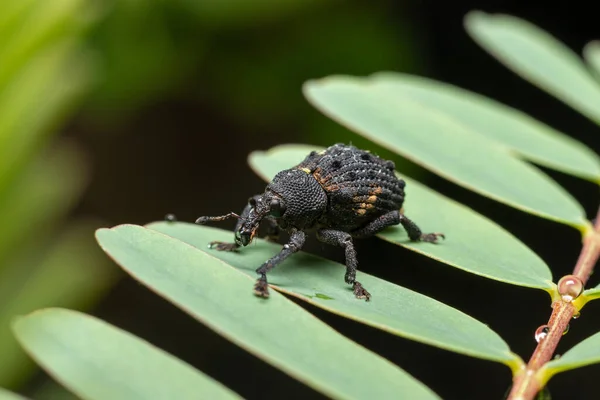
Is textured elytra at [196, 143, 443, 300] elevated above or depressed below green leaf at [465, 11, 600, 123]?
below

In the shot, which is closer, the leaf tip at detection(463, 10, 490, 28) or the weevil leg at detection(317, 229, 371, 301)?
the weevil leg at detection(317, 229, 371, 301)

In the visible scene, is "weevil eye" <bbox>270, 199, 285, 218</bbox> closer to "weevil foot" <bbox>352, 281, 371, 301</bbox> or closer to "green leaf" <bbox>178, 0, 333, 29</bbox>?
"weevil foot" <bbox>352, 281, 371, 301</bbox>

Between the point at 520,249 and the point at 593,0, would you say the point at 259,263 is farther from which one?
the point at 593,0

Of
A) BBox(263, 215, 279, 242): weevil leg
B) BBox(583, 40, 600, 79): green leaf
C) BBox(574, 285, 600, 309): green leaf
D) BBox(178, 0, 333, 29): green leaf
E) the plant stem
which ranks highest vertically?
BBox(178, 0, 333, 29): green leaf

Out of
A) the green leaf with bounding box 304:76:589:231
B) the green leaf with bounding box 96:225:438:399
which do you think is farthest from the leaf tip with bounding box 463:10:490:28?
the green leaf with bounding box 96:225:438:399

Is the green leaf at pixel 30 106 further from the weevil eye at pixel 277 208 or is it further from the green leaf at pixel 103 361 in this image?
the green leaf at pixel 103 361

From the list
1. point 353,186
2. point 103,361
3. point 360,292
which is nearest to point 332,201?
point 353,186

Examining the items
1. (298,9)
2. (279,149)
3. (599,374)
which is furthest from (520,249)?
(298,9)
